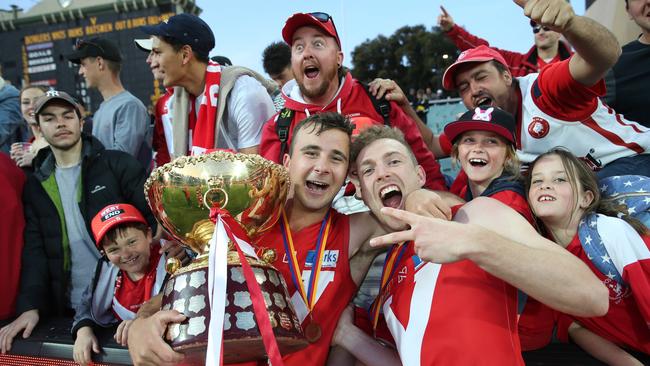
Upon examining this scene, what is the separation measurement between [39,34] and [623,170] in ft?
84.4

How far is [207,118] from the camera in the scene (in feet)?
10.3

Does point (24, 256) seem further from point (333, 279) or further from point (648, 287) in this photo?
point (648, 287)

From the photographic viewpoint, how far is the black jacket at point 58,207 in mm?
3170

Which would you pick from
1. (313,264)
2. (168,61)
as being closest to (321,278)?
(313,264)

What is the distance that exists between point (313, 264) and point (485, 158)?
1.03m

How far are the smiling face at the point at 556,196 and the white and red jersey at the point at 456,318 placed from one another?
0.57 meters

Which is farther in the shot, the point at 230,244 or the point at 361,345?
the point at 361,345

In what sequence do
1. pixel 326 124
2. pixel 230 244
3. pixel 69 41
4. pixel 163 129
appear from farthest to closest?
pixel 69 41, pixel 163 129, pixel 326 124, pixel 230 244

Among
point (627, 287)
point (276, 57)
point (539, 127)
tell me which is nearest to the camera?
point (627, 287)

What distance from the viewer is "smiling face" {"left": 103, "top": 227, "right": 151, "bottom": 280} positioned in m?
2.75

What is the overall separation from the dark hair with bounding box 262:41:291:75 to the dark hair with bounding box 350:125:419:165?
9.57ft

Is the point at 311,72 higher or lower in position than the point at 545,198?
higher

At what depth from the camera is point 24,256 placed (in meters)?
3.23

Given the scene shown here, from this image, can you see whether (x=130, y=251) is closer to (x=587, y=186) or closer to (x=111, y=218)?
(x=111, y=218)
